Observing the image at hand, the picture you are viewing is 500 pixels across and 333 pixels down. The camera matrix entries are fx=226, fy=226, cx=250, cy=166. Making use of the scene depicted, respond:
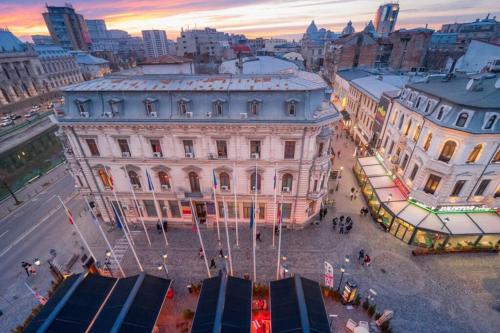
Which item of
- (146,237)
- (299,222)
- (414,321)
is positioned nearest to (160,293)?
(146,237)

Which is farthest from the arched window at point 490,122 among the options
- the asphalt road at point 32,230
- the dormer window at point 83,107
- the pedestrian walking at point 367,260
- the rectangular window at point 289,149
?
the asphalt road at point 32,230

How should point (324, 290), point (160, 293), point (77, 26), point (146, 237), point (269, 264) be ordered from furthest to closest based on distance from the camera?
point (77, 26), point (146, 237), point (269, 264), point (324, 290), point (160, 293)

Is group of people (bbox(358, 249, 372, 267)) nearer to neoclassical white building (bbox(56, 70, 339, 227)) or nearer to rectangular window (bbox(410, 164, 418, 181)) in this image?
neoclassical white building (bbox(56, 70, 339, 227))

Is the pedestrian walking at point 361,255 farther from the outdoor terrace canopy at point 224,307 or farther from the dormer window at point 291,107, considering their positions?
the dormer window at point 291,107

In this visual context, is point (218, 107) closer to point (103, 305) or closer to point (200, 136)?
point (200, 136)

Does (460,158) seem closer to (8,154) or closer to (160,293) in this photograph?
(160,293)

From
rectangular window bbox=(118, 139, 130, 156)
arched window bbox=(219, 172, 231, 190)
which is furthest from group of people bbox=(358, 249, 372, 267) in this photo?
rectangular window bbox=(118, 139, 130, 156)
